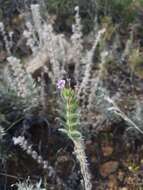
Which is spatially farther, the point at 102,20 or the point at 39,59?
the point at 102,20

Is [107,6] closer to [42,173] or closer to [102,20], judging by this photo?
[102,20]

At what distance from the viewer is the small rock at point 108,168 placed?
235cm

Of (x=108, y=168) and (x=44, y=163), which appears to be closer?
(x=44, y=163)

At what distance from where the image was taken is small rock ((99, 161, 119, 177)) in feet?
7.71

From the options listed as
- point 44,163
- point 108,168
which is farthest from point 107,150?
point 44,163

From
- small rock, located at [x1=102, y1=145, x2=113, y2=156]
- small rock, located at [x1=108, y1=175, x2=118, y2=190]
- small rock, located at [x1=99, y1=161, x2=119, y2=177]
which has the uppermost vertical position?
small rock, located at [x1=102, y1=145, x2=113, y2=156]

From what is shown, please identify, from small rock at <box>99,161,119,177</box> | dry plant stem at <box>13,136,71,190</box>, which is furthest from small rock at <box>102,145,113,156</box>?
dry plant stem at <box>13,136,71,190</box>

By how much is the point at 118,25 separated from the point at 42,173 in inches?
42.2

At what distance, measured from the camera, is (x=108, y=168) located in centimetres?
236

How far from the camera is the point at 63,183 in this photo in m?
2.28

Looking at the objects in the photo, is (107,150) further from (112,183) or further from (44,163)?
(44,163)

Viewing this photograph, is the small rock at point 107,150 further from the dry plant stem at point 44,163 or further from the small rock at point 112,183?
the dry plant stem at point 44,163

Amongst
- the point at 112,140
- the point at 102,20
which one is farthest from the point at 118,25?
the point at 112,140

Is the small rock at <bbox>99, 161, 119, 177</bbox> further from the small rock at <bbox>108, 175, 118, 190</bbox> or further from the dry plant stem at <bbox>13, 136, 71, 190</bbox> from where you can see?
the dry plant stem at <bbox>13, 136, 71, 190</bbox>
